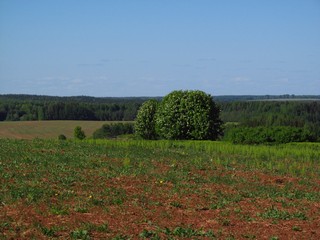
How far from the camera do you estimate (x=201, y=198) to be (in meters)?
12.0

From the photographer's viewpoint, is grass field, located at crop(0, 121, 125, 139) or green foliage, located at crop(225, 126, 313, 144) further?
grass field, located at crop(0, 121, 125, 139)

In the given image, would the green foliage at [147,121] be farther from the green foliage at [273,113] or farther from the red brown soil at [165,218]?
the red brown soil at [165,218]

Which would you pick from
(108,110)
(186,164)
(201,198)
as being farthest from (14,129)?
(201,198)

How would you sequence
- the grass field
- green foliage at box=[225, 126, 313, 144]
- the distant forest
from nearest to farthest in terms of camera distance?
green foliage at box=[225, 126, 313, 144] < the grass field < the distant forest

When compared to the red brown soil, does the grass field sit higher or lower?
lower

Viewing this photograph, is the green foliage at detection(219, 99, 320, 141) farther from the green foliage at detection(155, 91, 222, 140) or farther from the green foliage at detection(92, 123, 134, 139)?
the green foliage at detection(155, 91, 222, 140)

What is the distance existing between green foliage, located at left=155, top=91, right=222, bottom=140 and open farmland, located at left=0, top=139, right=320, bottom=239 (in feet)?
81.1

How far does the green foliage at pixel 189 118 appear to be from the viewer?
43656 mm

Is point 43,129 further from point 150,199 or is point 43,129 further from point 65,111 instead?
point 150,199

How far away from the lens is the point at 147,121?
51969 millimetres

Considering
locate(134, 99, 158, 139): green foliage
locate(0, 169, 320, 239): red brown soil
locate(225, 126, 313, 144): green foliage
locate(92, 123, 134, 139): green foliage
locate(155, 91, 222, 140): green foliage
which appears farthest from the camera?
locate(92, 123, 134, 139): green foliage

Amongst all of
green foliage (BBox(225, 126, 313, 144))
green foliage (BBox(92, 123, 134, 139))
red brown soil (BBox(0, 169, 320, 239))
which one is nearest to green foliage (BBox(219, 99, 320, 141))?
green foliage (BBox(92, 123, 134, 139))

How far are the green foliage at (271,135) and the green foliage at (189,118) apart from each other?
440cm

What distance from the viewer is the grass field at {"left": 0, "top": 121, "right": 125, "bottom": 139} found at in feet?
258
